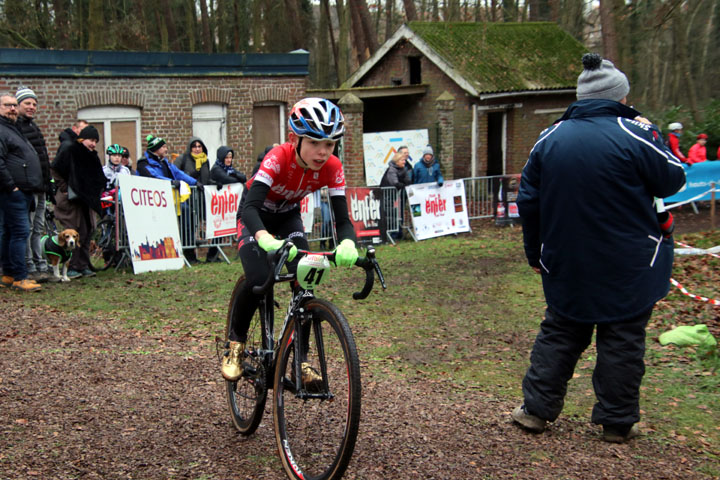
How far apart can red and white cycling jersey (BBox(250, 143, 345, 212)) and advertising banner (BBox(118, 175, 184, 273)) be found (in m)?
7.84

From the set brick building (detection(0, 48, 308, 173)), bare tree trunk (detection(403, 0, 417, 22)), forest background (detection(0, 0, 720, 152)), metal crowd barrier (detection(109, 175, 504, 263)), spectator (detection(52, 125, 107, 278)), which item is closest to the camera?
spectator (detection(52, 125, 107, 278))

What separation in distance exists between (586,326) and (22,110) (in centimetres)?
848

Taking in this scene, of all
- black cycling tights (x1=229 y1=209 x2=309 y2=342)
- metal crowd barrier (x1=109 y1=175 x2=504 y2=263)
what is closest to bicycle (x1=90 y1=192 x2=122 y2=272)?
metal crowd barrier (x1=109 y1=175 x2=504 y2=263)

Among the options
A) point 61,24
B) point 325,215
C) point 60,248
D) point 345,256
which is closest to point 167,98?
point 325,215

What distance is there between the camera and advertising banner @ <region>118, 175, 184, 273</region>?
1228 cm

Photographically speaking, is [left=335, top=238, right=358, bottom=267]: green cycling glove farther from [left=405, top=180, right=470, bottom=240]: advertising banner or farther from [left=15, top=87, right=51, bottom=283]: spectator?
[left=405, top=180, right=470, bottom=240]: advertising banner

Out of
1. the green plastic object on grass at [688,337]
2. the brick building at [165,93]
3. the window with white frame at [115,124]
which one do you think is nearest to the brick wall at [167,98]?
the brick building at [165,93]

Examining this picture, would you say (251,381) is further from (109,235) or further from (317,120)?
(109,235)

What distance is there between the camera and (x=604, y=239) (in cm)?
482

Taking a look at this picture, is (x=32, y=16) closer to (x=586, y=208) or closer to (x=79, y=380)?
(x=79, y=380)

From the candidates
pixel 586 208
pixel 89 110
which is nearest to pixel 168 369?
pixel 586 208

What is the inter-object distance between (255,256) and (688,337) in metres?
4.88

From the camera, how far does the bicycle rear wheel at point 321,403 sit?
13.0 feet

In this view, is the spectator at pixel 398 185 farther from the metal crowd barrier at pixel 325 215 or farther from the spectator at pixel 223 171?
the spectator at pixel 223 171
